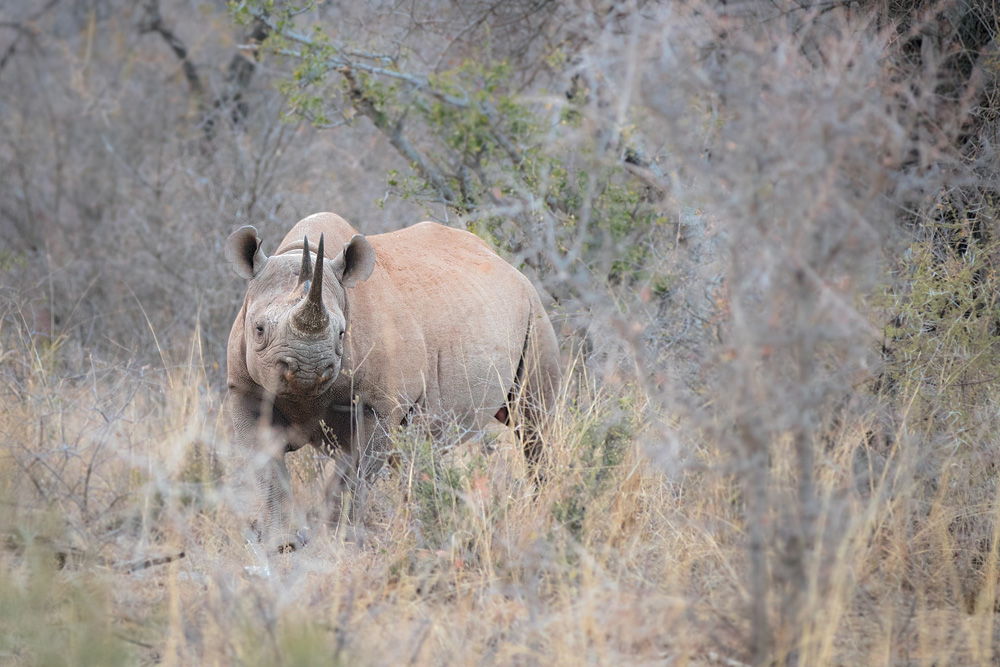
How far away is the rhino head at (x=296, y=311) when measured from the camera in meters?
4.73

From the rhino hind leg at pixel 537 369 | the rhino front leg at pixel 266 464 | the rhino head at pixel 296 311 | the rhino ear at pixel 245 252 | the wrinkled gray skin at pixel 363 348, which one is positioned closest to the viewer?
the rhino head at pixel 296 311

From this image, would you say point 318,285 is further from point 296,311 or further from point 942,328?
point 942,328

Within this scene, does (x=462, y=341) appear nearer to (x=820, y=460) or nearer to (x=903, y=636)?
(x=820, y=460)

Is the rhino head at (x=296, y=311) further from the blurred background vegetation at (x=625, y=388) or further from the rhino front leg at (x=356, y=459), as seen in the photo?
the blurred background vegetation at (x=625, y=388)

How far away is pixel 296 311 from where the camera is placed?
15.4 ft

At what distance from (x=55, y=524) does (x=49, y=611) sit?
0.47 meters

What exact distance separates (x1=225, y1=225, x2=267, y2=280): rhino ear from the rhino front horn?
19.1 inches

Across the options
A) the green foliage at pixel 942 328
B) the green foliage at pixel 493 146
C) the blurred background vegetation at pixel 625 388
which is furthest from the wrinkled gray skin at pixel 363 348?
the green foliage at pixel 942 328

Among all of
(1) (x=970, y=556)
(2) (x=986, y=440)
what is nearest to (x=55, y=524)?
(1) (x=970, y=556)

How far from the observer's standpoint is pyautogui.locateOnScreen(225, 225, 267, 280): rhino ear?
199 inches

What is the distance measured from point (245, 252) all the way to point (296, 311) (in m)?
0.65

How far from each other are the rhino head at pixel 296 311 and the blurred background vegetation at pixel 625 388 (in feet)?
2.14

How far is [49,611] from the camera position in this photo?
398 centimetres

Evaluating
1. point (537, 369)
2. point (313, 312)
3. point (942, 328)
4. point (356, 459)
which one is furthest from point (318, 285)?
point (942, 328)
